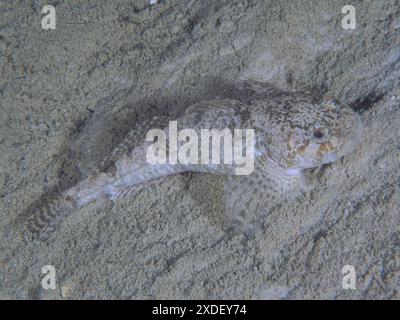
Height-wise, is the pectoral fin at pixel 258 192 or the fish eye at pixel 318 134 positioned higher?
the fish eye at pixel 318 134

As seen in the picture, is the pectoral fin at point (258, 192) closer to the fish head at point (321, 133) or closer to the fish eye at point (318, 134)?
the fish head at point (321, 133)

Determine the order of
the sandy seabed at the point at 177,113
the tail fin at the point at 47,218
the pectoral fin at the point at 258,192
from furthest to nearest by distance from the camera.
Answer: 1. the tail fin at the point at 47,218
2. the pectoral fin at the point at 258,192
3. the sandy seabed at the point at 177,113

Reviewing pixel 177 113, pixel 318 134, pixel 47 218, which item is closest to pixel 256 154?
pixel 318 134

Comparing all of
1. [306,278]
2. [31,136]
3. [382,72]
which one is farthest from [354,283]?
[31,136]

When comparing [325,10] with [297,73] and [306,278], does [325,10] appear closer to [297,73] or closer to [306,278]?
[297,73]

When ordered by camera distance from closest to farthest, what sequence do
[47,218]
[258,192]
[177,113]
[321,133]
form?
[321,133]
[258,192]
[47,218]
[177,113]

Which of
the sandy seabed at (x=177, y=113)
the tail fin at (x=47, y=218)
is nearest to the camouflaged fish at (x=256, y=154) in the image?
the tail fin at (x=47, y=218)

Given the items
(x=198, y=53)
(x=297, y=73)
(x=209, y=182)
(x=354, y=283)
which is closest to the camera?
(x=354, y=283)

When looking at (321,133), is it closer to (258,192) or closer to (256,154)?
(256,154)
